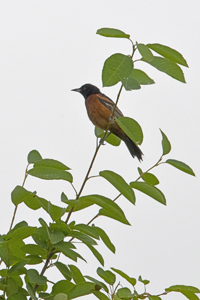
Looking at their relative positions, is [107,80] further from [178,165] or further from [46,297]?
[46,297]

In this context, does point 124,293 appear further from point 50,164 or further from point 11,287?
point 50,164

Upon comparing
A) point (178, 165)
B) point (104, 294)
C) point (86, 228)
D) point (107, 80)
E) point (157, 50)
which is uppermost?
point (157, 50)

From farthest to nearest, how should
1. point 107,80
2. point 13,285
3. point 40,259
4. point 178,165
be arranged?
point 178,165
point 40,259
point 13,285
point 107,80

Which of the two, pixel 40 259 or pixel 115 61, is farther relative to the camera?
pixel 40 259

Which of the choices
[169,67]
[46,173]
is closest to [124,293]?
[46,173]

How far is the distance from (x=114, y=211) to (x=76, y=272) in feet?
0.96

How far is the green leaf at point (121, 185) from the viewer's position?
1.61 m

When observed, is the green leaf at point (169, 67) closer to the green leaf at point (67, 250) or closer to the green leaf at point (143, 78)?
the green leaf at point (143, 78)

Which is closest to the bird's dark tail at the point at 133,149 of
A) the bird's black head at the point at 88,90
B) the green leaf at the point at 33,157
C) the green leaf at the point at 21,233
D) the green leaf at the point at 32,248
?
the bird's black head at the point at 88,90

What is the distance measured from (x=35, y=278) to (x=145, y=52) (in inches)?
34.1

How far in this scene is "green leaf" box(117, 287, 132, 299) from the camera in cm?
158

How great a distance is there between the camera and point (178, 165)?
183 centimetres

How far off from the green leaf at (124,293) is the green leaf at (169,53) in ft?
2.75

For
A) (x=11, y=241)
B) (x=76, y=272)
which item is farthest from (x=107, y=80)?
(x=76, y=272)
